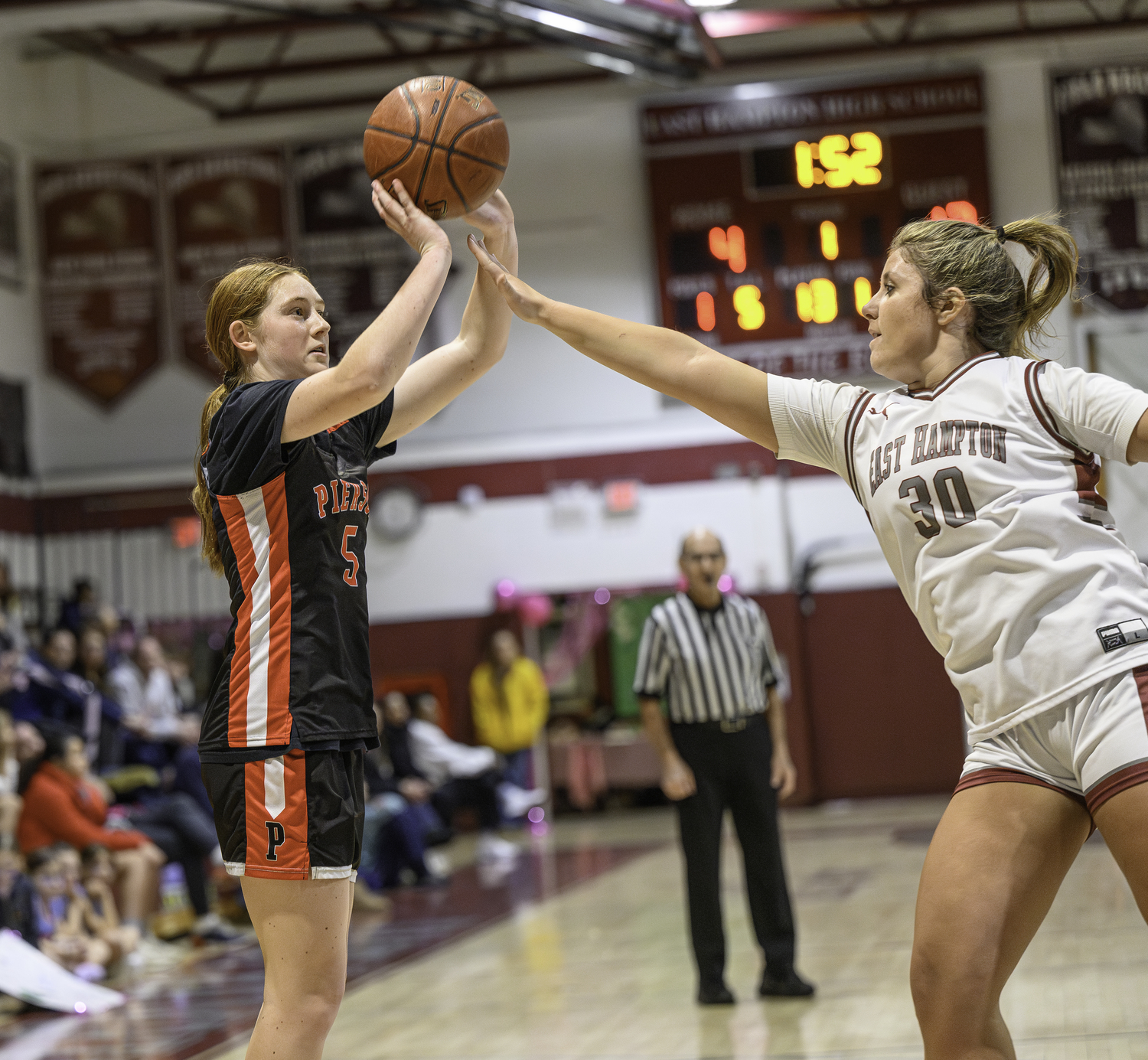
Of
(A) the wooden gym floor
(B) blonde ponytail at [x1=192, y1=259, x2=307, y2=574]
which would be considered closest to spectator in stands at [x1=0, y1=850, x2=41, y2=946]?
(A) the wooden gym floor

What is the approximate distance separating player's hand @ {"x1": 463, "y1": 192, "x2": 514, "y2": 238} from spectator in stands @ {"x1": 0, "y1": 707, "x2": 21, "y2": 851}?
510 cm

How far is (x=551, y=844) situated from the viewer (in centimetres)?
1228

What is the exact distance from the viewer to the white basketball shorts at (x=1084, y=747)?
2375 mm

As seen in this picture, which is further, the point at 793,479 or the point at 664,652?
the point at 793,479

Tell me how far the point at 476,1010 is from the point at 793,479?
8.80 meters

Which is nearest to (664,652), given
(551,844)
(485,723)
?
(551,844)

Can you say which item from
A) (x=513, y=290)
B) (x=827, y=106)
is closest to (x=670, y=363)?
(x=513, y=290)

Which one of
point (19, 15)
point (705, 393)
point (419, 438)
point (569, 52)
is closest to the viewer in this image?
point (705, 393)

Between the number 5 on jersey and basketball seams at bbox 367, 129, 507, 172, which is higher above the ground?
basketball seams at bbox 367, 129, 507, 172

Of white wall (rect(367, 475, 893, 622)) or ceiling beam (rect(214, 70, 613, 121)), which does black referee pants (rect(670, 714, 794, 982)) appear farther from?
ceiling beam (rect(214, 70, 613, 121))

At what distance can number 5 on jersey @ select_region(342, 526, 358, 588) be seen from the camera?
2.80 m

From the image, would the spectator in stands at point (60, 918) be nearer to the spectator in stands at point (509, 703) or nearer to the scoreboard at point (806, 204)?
the spectator in stands at point (509, 703)

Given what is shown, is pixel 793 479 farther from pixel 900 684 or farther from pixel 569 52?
pixel 569 52

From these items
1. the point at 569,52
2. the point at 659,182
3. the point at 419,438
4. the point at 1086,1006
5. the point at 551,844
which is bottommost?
the point at 551,844
